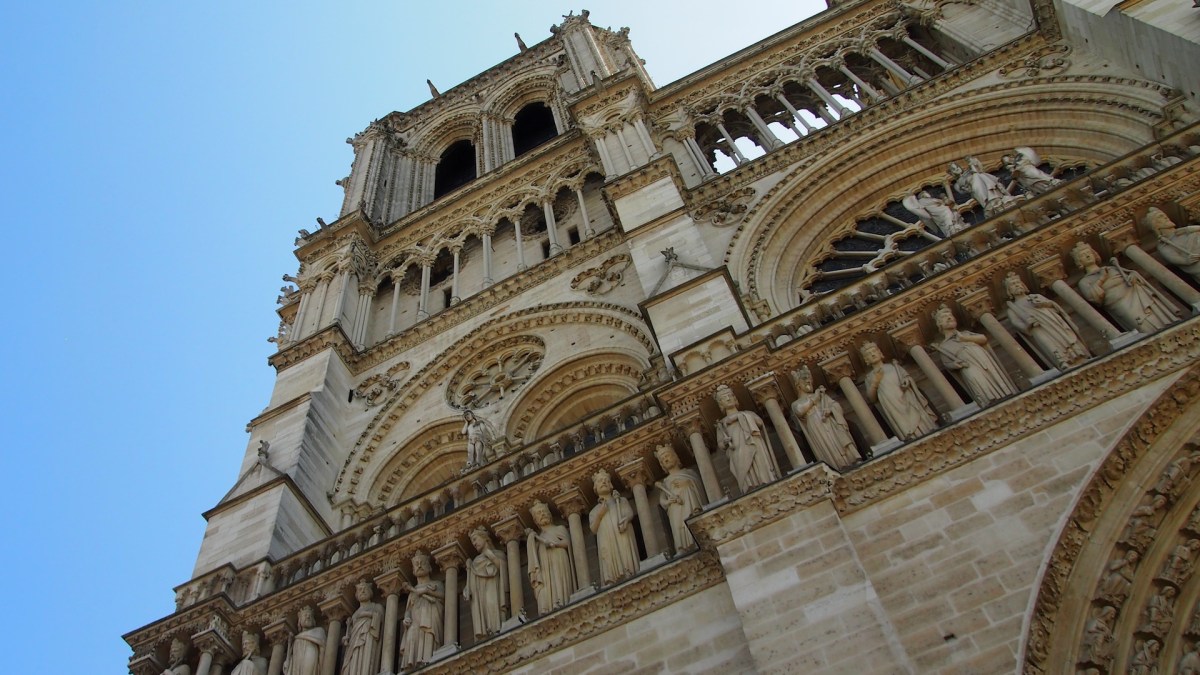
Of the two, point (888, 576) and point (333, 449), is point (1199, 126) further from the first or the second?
point (333, 449)

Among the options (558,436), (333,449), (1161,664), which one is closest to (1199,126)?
(1161,664)

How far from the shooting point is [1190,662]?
6.73 meters

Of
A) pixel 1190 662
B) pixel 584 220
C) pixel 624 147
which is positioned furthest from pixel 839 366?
pixel 584 220

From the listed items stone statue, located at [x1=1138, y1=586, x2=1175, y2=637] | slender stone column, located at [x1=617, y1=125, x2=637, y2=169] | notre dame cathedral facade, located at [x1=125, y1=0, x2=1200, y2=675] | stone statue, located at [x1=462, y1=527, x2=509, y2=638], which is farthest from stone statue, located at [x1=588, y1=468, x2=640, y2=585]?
slender stone column, located at [x1=617, y1=125, x2=637, y2=169]

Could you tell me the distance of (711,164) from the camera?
62.3 ft

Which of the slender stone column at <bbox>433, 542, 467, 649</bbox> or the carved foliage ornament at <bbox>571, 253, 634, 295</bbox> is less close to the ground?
the carved foliage ornament at <bbox>571, 253, 634, 295</bbox>

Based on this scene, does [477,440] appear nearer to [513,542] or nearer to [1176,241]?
[513,542]

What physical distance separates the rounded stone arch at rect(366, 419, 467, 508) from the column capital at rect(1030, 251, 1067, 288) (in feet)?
24.9

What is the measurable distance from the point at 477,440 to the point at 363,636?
135 inches

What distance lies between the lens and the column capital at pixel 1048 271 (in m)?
9.50

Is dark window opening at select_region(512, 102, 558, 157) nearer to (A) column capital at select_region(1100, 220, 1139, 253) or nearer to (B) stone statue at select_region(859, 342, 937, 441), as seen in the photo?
(B) stone statue at select_region(859, 342, 937, 441)

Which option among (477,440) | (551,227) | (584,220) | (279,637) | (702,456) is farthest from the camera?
(551,227)

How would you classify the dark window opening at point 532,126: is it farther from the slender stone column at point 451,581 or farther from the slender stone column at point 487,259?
the slender stone column at point 451,581

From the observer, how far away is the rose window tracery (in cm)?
1492
